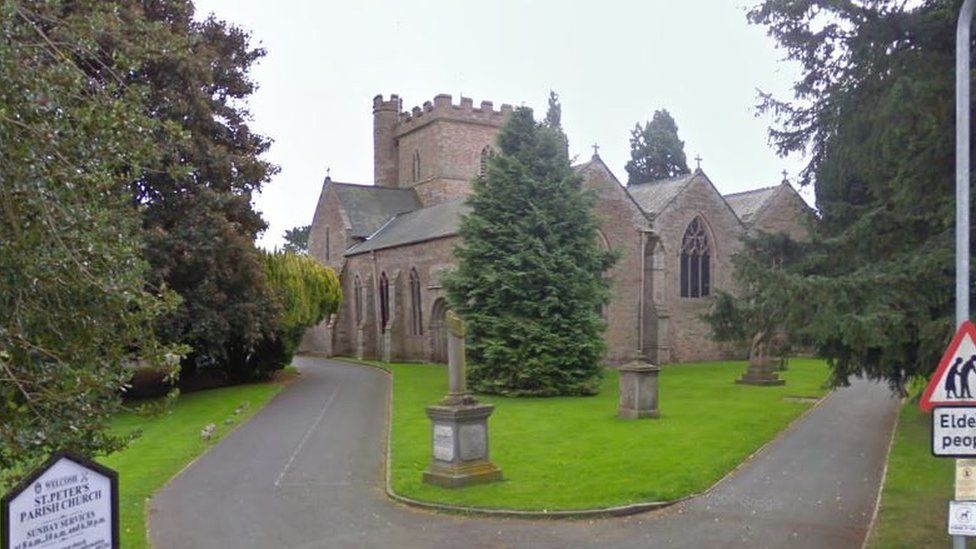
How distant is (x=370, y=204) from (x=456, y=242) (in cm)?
1545

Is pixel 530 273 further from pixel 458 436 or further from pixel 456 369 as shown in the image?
pixel 458 436

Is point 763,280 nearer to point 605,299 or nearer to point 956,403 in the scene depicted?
point 956,403

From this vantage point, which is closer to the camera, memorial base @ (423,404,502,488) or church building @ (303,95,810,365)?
memorial base @ (423,404,502,488)

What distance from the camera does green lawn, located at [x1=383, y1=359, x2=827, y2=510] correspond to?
40.5ft

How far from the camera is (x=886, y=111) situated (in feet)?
31.6

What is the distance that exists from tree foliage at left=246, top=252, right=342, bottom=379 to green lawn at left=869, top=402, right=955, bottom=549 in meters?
20.6

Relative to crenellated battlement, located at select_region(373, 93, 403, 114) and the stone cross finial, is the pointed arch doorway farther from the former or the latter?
the stone cross finial

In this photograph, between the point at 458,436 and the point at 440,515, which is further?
the point at 458,436

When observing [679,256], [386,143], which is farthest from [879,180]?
[386,143]

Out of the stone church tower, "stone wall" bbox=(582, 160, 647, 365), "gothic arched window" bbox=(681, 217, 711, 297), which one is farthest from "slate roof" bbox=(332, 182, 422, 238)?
"gothic arched window" bbox=(681, 217, 711, 297)

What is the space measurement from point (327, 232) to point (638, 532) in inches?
1690

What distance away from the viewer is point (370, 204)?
5088 cm

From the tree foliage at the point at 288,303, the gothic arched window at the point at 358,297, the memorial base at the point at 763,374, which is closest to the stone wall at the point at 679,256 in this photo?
the memorial base at the point at 763,374

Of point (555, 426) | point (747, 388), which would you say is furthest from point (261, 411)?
point (747, 388)
